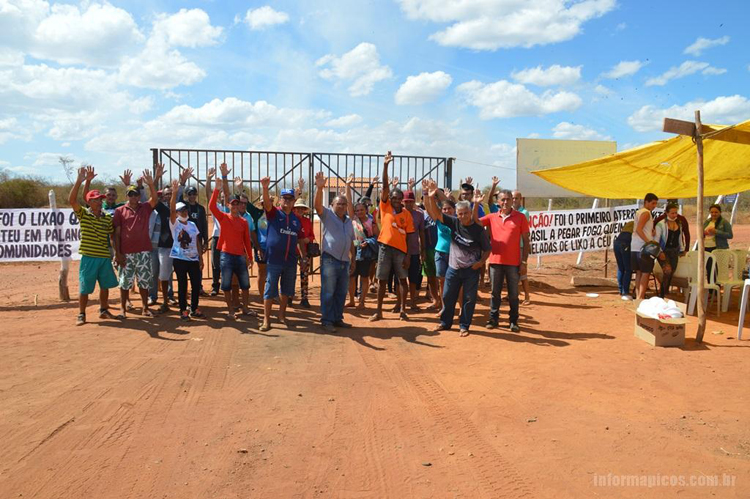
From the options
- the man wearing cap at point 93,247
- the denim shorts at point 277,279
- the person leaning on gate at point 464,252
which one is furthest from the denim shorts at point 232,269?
the person leaning on gate at point 464,252

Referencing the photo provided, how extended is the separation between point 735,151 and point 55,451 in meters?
10.3

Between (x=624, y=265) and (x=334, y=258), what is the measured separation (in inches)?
238

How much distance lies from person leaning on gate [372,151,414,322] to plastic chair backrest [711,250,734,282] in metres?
4.95

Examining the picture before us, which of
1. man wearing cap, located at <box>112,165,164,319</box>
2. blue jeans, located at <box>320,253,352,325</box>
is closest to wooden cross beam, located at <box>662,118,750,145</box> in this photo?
blue jeans, located at <box>320,253,352,325</box>

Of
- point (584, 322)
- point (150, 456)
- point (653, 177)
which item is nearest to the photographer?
point (150, 456)

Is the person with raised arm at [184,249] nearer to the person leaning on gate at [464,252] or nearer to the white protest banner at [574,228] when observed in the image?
the person leaning on gate at [464,252]

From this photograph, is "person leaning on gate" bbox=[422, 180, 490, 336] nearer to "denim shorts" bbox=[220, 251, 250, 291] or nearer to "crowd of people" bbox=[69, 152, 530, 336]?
"crowd of people" bbox=[69, 152, 530, 336]

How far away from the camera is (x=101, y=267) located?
7.74 m

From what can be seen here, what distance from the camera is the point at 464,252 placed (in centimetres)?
711

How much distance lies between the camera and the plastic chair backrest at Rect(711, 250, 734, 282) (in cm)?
853

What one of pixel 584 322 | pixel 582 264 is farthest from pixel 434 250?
pixel 582 264

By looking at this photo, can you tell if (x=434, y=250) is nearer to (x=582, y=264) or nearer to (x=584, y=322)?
(x=584, y=322)

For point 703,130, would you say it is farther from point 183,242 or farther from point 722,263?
point 183,242

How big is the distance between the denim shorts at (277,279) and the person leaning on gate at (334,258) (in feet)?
1.52
